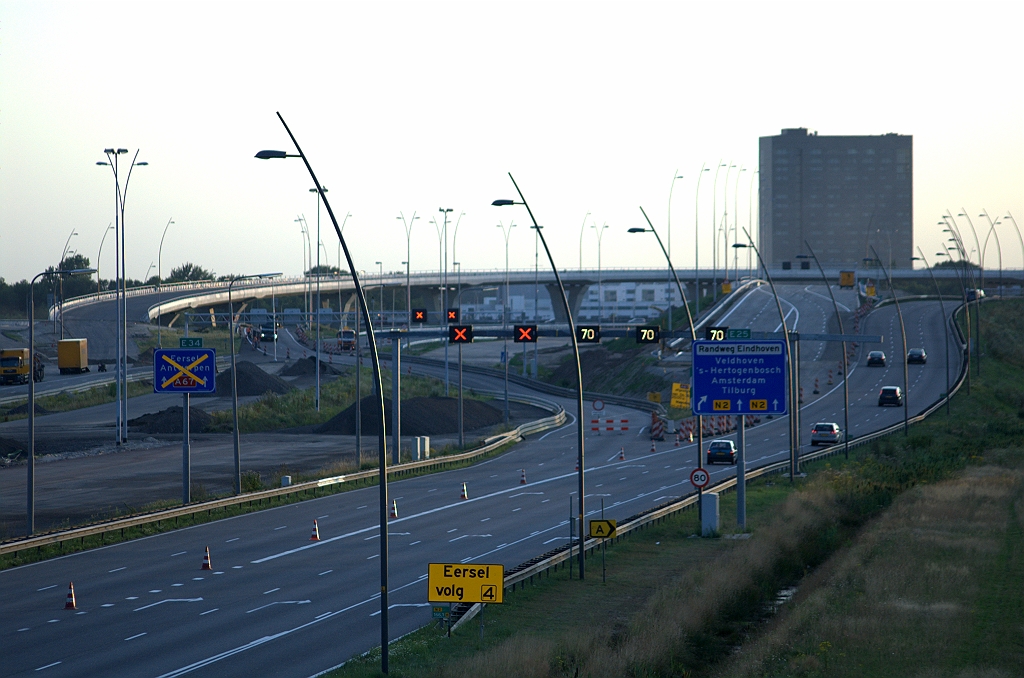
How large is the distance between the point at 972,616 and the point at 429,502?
78.1ft

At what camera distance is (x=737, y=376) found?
36.0 m

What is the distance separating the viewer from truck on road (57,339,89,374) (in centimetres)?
9419

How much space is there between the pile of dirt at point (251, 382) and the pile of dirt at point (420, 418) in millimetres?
15216

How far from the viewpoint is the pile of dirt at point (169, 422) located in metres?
73.6

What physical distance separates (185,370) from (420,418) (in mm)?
36709

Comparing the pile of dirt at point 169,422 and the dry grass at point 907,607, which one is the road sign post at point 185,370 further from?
the pile of dirt at point 169,422

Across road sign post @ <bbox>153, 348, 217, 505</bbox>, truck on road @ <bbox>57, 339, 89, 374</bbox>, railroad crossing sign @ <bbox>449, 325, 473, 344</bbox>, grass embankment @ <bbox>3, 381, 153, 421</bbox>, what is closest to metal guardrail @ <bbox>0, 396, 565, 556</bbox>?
road sign post @ <bbox>153, 348, 217, 505</bbox>

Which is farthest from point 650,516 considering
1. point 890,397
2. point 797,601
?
point 890,397

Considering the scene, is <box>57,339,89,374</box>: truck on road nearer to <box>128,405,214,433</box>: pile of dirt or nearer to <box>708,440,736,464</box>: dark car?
<box>128,405,214,433</box>: pile of dirt

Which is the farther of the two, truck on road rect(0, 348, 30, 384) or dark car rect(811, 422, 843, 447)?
truck on road rect(0, 348, 30, 384)

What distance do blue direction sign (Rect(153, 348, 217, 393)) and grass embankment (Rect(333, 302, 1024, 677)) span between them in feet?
57.1

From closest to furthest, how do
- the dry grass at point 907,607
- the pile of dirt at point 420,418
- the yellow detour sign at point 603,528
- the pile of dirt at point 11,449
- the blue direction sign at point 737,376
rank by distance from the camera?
1. the dry grass at point 907,607
2. the yellow detour sign at point 603,528
3. the blue direction sign at point 737,376
4. the pile of dirt at point 11,449
5. the pile of dirt at point 420,418

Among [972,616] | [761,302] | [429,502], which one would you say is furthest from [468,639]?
[761,302]

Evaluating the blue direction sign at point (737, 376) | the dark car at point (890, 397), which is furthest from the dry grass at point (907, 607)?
the dark car at point (890, 397)
